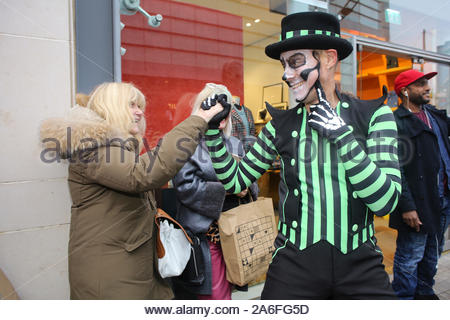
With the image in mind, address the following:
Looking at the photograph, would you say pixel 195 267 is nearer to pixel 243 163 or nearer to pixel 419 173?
pixel 243 163

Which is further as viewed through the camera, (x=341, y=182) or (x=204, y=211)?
(x=204, y=211)

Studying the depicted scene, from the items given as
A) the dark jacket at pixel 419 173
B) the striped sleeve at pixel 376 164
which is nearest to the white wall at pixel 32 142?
the striped sleeve at pixel 376 164

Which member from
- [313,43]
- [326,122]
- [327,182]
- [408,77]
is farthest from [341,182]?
[408,77]

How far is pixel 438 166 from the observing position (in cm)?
294

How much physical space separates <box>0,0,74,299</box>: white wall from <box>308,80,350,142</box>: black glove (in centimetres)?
185

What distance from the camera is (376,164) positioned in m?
1.41

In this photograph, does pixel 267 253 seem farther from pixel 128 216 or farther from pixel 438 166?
pixel 438 166

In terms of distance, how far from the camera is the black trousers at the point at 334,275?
54.2 inches

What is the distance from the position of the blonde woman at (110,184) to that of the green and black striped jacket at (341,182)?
506mm

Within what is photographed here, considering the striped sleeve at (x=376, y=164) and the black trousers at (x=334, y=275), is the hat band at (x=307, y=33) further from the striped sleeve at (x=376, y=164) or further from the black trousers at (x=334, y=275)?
the black trousers at (x=334, y=275)

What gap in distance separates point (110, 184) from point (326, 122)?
1.05 m

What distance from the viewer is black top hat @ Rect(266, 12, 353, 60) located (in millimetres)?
1425

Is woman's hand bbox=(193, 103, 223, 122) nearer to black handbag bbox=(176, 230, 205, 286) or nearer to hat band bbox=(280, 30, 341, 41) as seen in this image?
hat band bbox=(280, 30, 341, 41)

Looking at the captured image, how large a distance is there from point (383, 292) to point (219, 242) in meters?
1.29
